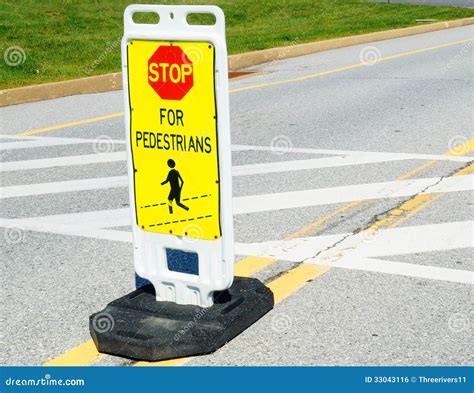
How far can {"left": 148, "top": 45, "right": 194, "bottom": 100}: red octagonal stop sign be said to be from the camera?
4.28 meters

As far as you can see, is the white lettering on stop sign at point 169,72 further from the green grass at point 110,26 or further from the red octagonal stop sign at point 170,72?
the green grass at point 110,26

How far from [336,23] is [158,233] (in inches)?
723

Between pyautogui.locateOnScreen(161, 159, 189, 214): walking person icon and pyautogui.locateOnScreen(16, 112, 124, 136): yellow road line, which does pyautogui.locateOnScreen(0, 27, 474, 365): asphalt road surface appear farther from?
pyautogui.locateOnScreen(161, 159, 189, 214): walking person icon

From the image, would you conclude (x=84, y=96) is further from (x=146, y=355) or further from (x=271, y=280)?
(x=146, y=355)

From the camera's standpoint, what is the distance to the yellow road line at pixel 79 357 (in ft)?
14.0

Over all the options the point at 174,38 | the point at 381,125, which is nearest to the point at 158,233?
the point at 174,38

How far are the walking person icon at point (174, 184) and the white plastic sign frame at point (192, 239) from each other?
0.59ft

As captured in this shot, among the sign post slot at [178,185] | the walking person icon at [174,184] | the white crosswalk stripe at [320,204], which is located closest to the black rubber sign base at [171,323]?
the sign post slot at [178,185]

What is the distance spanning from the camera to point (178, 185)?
450cm

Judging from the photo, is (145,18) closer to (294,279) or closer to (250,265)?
(250,265)

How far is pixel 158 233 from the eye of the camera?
4637 mm

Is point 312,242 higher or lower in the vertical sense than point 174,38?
lower

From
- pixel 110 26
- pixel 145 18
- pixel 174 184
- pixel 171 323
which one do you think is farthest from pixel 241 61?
pixel 171 323

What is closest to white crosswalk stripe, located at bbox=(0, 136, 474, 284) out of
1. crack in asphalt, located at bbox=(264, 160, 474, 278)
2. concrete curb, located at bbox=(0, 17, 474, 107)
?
crack in asphalt, located at bbox=(264, 160, 474, 278)
